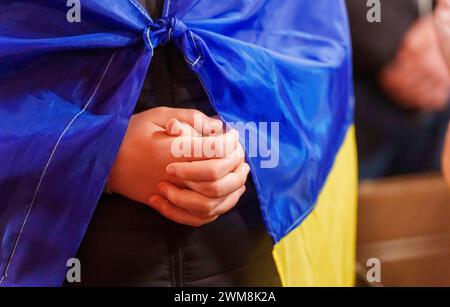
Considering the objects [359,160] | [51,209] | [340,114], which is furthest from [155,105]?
[359,160]

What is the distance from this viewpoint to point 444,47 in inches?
28.6

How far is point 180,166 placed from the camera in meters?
0.58

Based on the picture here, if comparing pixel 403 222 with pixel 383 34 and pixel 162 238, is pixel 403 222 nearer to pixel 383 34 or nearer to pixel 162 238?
pixel 383 34

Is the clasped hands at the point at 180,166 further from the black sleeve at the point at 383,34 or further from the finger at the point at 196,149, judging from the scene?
the black sleeve at the point at 383,34

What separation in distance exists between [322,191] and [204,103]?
27 centimetres

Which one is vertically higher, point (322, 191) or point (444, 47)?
point (444, 47)

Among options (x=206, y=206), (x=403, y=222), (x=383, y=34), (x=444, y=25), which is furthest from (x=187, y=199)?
(x=403, y=222)

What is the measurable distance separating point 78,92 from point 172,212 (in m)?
0.18

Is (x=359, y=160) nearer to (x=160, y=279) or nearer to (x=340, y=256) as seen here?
(x=340, y=256)

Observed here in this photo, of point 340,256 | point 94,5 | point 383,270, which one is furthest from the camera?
point 383,270

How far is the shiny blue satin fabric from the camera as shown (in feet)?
1.93

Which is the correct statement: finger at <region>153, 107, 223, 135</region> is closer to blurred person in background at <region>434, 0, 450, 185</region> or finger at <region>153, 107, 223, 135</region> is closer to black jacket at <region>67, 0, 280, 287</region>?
black jacket at <region>67, 0, 280, 287</region>

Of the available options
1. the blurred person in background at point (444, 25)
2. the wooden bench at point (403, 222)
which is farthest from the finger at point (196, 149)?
the wooden bench at point (403, 222)

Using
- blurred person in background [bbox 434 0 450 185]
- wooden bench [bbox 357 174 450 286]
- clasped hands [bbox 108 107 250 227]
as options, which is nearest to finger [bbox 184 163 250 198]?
clasped hands [bbox 108 107 250 227]
